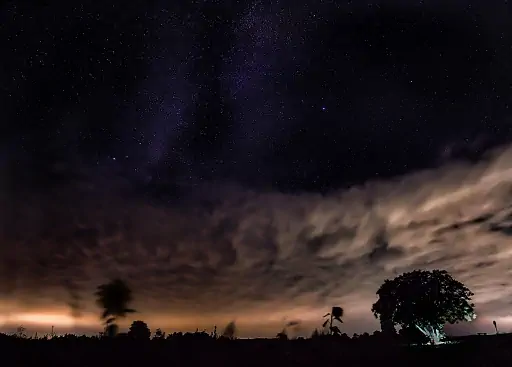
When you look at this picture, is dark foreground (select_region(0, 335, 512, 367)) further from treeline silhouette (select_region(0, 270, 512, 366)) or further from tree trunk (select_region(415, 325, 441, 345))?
tree trunk (select_region(415, 325, 441, 345))

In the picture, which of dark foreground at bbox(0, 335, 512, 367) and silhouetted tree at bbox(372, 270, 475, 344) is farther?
silhouetted tree at bbox(372, 270, 475, 344)

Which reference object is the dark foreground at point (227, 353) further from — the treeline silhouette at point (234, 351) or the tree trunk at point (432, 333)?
the tree trunk at point (432, 333)

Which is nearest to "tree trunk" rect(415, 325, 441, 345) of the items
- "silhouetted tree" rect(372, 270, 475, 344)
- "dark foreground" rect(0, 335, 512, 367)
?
"silhouetted tree" rect(372, 270, 475, 344)

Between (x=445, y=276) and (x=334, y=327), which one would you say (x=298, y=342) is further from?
(x=334, y=327)

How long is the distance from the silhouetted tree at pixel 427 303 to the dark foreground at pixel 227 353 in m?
12.4

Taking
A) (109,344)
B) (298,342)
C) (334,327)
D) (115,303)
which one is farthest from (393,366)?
(115,303)

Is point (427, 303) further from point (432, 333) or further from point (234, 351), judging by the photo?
point (234, 351)

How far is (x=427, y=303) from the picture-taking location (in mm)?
54500

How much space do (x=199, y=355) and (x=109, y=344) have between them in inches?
289

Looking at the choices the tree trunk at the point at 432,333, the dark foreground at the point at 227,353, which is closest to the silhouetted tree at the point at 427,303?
the tree trunk at the point at 432,333

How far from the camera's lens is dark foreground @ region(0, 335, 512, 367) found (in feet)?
106

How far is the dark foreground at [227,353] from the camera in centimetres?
3219

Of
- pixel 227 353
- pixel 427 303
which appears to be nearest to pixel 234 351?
pixel 227 353

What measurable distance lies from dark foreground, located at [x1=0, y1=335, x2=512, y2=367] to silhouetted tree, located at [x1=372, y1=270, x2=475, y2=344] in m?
12.4
